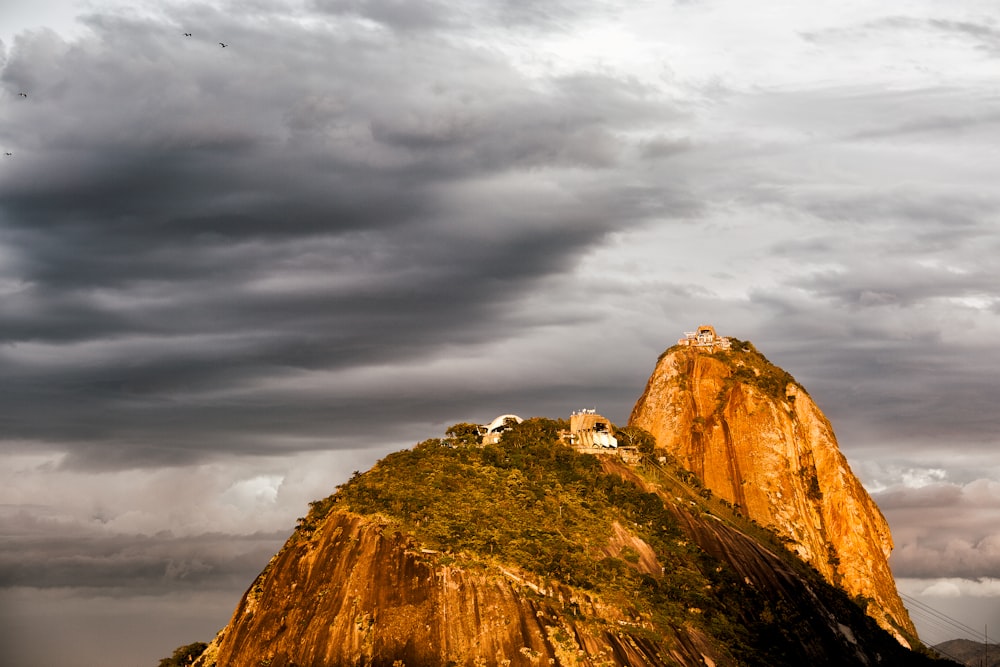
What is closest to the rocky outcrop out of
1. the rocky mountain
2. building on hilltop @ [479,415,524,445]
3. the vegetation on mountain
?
the rocky mountain

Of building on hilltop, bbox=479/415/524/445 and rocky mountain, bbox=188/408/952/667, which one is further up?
building on hilltop, bbox=479/415/524/445

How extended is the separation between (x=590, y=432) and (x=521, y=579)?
148ft

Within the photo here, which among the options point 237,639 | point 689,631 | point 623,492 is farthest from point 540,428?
point 237,639

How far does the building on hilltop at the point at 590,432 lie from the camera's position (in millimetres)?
177000

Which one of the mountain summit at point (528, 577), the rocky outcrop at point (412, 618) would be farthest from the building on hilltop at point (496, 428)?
the rocky outcrop at point (412, 618)

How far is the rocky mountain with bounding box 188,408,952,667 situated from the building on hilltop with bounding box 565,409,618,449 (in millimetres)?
3560

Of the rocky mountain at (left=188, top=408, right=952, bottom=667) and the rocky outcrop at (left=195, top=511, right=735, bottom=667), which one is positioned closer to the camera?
the rocky outcrop at (left=195, top=511, right=735, bottom=667)

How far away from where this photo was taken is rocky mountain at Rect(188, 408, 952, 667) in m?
131

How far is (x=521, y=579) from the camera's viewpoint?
136125 millimetres

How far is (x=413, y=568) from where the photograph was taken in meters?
136

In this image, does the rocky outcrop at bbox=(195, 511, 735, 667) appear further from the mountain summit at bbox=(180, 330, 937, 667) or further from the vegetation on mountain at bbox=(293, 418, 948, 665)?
the vegetation on mountain at bbox=(293, 418, 948, 665)

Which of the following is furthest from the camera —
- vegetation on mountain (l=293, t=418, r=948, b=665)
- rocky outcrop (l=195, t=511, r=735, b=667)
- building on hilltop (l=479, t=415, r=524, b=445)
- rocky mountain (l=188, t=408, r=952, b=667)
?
building on hilltop (l=479, t=415, r=524, b=445)

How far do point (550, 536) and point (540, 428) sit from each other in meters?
32.9

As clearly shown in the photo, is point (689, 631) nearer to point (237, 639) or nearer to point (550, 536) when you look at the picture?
point (550, 536)
